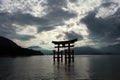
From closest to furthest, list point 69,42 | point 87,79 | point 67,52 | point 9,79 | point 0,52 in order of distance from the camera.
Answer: point 9,79 → point 87,79 → point 69,42 → point 67,52 → point 0,52

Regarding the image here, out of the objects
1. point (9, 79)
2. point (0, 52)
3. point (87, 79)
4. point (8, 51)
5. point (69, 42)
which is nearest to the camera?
point (9, 79)

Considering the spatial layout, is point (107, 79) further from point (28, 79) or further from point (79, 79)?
point (28, 79)

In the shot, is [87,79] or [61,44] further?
[61,44]

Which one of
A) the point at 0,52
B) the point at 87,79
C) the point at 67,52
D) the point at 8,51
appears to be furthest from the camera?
the point at 8,51

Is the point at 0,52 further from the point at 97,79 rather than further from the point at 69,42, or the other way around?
the point at 97,79

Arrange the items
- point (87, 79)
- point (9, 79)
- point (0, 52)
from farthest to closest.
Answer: point (0, 52) → point (87, 79) → point (9, 79)

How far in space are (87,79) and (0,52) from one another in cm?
15931

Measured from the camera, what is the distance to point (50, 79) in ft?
88.0

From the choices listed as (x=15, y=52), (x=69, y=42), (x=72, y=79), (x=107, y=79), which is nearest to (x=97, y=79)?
(x=107, y=79)

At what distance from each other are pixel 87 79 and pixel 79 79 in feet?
3.82

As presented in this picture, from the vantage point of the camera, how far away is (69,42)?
55500 millimetres

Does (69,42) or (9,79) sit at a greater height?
(69,42)

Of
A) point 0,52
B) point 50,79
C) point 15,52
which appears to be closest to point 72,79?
point 50,79

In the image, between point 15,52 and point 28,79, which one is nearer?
point 28,79
